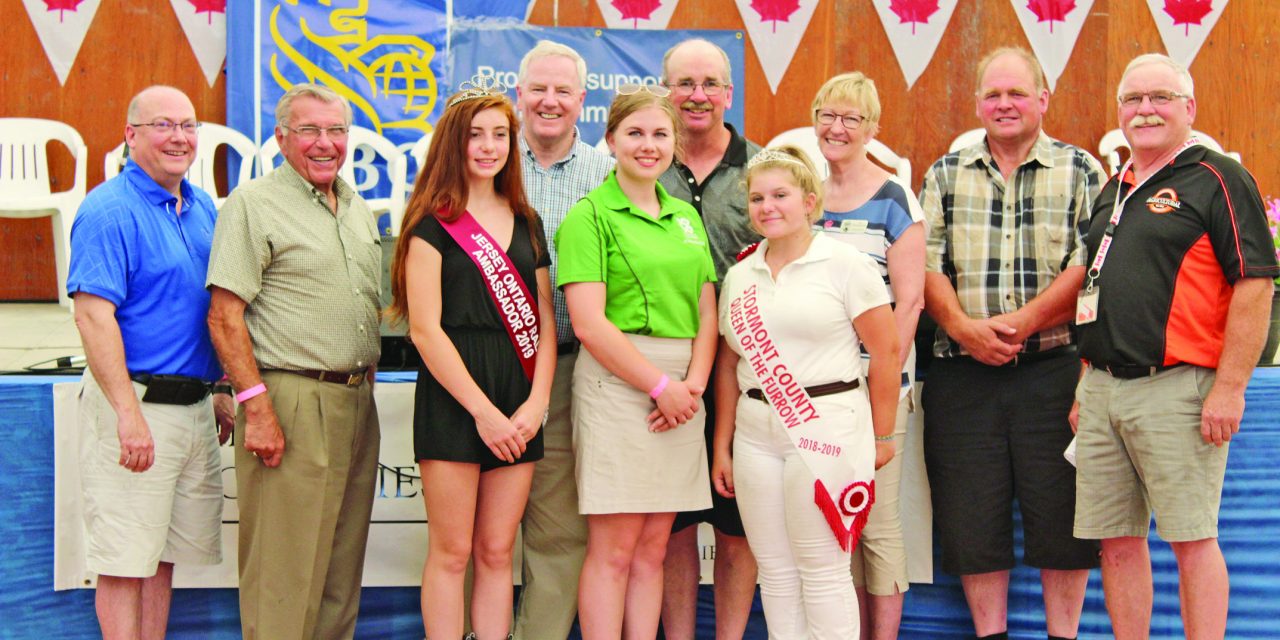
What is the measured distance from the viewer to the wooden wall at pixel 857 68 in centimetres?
556

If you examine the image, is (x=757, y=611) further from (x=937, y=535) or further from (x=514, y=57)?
(x=514, y=57)

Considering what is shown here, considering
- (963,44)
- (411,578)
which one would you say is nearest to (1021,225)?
(411,578)

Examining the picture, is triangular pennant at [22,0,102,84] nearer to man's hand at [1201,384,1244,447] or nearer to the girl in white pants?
the girl in white pants

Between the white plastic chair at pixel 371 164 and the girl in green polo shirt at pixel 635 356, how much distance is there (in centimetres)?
257

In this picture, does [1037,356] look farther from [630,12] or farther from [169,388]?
[630,12]

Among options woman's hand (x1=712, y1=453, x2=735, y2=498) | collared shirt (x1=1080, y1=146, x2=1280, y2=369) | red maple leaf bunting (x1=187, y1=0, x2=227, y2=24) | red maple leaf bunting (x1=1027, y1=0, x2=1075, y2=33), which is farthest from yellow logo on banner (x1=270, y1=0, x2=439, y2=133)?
collared shirt (x1=1080, y1=146, x2=1280, y2=369)

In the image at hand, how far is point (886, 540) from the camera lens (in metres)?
2.82

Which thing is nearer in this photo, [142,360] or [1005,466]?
[142,360]

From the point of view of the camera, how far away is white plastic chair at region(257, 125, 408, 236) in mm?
4992

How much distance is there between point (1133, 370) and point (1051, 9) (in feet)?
12.4

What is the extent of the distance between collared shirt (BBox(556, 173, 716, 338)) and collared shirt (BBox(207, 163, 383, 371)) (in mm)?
549

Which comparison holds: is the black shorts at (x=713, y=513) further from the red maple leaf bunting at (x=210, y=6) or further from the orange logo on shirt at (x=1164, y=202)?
the red maple leaf bunting at (x=210, y=6)

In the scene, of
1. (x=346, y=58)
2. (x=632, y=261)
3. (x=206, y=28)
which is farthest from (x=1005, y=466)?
A: (x=206, y=28)

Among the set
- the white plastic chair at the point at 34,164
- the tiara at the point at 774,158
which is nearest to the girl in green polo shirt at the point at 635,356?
the tiara at the point at 774,158
